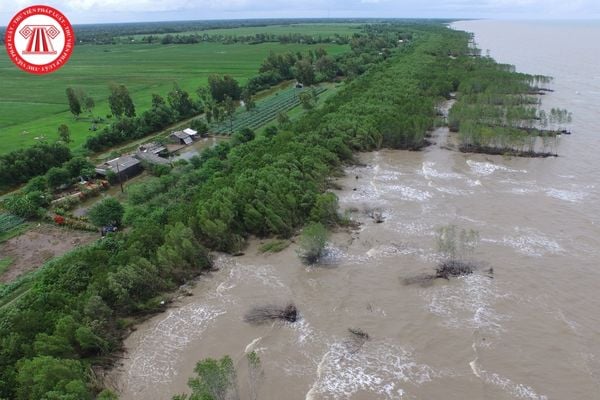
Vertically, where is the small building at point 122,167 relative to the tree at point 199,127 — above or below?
below

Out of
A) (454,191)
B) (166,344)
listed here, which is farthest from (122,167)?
(454,191)

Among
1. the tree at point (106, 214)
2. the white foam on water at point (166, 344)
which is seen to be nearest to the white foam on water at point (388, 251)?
the white foam on water at point (166, 344)

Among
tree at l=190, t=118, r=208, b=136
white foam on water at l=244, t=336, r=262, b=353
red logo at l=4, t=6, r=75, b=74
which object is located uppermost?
red logo at l=4, t=6, r=75, b=74

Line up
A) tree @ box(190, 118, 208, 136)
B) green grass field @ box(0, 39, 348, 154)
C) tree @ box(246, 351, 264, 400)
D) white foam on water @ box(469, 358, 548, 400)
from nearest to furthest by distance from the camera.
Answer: white foam on water @ box(469, 358, 548, 400) < tree @ box(246, 351, 264, 400) < tree @ box(190, 118, 208, 136) < green grass field @ box(0, 39, 348, 154)

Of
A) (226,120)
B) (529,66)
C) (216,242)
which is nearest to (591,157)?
(216,242)

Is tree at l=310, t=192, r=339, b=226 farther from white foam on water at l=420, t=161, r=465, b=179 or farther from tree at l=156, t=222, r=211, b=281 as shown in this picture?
white foam on water at l=420, t=161, r=465, b=179

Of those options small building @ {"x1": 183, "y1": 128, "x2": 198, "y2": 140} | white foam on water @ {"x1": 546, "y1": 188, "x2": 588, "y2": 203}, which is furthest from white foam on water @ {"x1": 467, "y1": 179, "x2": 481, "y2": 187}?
small building @ {"x1": 183, "y1": 128, "x2": 198, "y2": 140}

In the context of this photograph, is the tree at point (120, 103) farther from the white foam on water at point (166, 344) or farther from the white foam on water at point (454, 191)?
the white foam on water at point (166, 344)
